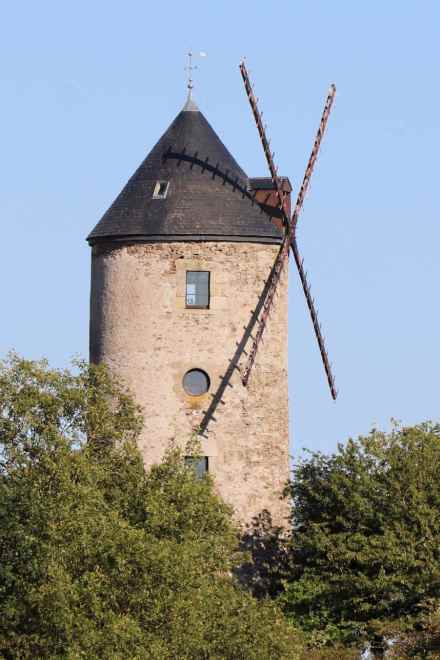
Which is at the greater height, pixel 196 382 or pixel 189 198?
pixel 189 198

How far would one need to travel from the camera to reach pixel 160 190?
52156 mm

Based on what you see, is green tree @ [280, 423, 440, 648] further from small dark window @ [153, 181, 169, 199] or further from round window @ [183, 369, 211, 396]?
small dark window @ [153, 181, 169, 199]

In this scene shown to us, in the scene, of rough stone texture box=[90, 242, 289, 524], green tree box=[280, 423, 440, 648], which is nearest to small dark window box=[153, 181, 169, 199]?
rough stone texture box=[90, 242, 289, 524]

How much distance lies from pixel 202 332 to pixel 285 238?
10.9ft

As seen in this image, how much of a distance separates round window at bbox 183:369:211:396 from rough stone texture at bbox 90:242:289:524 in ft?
0.46

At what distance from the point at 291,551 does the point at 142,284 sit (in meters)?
7.24

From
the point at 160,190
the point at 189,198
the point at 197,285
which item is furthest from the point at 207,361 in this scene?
the point at 160,190

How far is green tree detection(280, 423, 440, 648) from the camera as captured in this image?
151ft

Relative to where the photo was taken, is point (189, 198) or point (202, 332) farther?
point (189, 198)

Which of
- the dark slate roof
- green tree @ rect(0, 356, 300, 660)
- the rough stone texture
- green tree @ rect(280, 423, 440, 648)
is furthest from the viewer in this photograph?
the dark slate roof

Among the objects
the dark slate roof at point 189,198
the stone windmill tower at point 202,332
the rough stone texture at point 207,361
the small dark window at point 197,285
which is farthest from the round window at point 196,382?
the dark slate roof at point 189,198

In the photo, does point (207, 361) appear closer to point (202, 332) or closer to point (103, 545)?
point (202, 332)

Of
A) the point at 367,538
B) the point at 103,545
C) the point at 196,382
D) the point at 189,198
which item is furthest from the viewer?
the point at 189,198

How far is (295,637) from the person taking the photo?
132 ft
